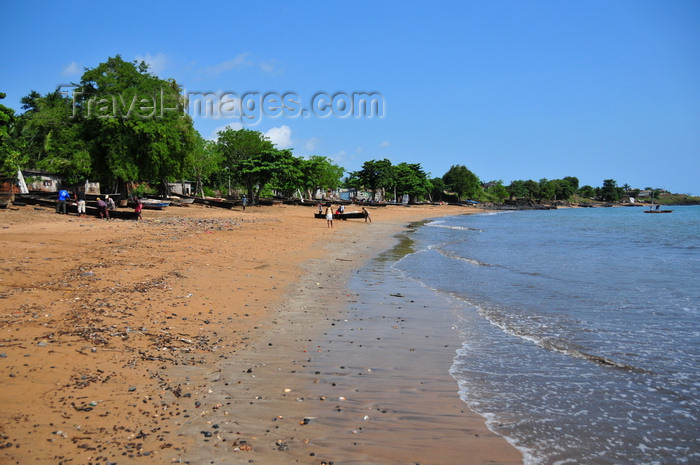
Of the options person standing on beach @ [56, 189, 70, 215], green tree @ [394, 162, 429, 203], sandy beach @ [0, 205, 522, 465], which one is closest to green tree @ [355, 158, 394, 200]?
green tree @ [394, 162, 429, 203]

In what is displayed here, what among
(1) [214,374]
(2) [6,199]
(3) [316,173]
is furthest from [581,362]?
(3) [316,173]

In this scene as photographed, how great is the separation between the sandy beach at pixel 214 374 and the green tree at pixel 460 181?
124m

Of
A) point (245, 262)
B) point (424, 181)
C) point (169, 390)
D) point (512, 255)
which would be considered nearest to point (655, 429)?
point (169, 390)

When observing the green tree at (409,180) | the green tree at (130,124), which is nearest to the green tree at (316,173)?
the green tree at (409,180)

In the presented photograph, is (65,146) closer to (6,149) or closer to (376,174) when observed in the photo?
(6,149)

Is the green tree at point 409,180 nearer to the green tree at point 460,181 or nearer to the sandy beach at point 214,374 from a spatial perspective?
the green tree at point 460,181

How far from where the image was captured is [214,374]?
5.62 meters

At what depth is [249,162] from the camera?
50.8 metres

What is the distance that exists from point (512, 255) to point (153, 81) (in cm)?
3459

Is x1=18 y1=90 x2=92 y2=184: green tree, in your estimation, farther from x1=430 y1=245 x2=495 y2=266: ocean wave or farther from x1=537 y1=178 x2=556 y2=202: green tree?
x1=537 y1=178 x2=556 y2=202: green tree

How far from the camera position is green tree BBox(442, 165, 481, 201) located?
130 metres

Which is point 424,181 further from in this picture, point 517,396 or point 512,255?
point 517,396

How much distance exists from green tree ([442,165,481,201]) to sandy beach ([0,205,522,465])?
12386cm

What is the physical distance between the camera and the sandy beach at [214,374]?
4035 mm
